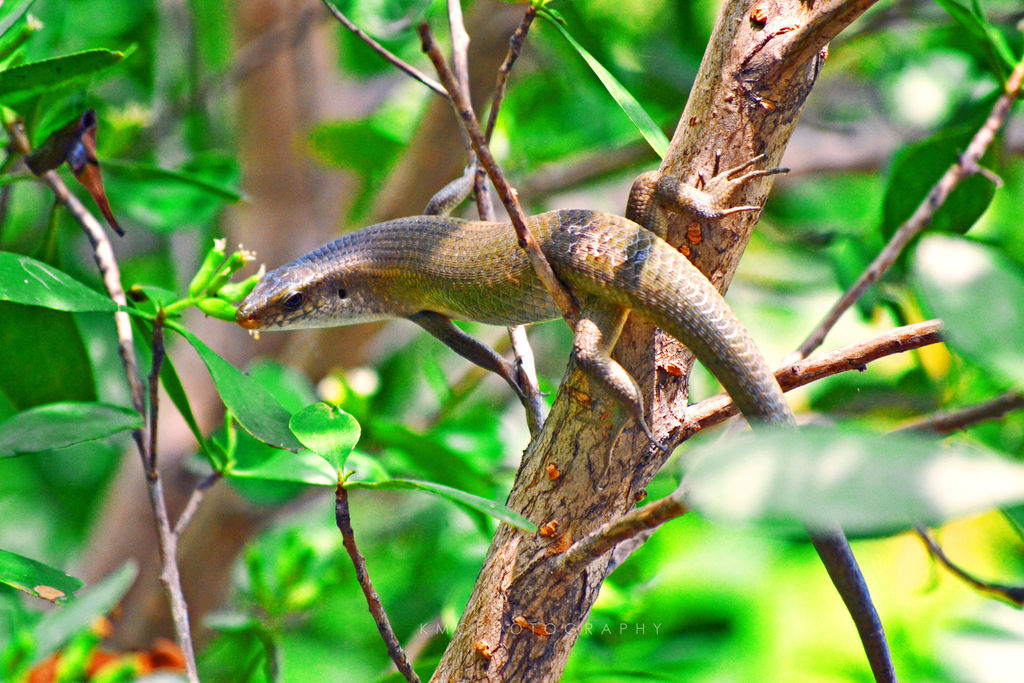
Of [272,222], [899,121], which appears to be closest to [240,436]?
[272,222]

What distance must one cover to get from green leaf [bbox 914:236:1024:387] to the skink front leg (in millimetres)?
739

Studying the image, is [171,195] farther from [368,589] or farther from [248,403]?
[368,589]

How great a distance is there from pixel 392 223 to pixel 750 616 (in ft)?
4.97

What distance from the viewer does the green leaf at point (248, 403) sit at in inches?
32.7

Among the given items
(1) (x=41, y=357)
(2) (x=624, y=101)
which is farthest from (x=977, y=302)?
(1) (x=41, y=357)

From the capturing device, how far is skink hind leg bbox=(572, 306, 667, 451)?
2.56 feet

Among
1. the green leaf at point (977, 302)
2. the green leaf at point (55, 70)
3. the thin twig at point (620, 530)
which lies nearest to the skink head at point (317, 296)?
the green leaf at point (55, 70)

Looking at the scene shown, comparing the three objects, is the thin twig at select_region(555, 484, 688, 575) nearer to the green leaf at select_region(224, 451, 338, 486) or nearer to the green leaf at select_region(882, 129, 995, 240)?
the green leaf at select_region(224, 451, 338, 486)

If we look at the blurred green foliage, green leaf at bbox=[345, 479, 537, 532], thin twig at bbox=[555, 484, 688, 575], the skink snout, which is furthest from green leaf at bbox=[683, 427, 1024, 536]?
Answer: the skink snout

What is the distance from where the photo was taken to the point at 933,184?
131 centimetres

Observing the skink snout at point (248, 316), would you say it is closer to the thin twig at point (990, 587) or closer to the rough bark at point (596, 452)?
the rough bark at point (596, 452)

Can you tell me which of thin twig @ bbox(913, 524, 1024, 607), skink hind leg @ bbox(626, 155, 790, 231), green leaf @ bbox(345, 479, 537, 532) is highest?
skink hind leg @ bbox(626, 155, 790, 231)

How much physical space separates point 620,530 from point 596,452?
15cm

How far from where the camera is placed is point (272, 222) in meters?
2.46
